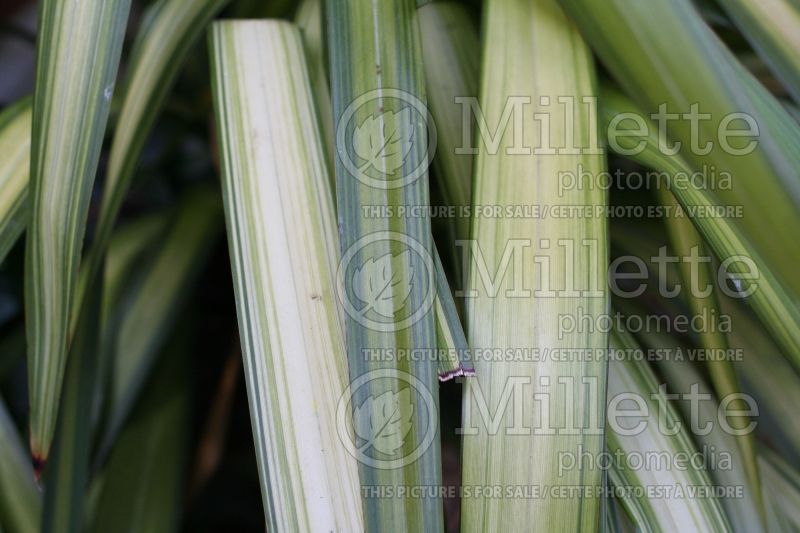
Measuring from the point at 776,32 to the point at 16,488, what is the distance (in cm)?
52

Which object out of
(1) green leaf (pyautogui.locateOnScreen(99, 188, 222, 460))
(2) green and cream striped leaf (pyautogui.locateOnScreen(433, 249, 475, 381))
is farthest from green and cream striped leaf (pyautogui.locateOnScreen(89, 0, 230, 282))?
(2) green and cream striped leaf (pyautogui.locateOnScreen(433, 249, 475, 381))

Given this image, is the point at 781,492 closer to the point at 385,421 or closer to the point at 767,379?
the point at 767,379

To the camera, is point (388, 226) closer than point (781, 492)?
Yes

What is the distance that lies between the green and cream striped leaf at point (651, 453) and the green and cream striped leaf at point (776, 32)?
0.57 feet

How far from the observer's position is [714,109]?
10.2 inches

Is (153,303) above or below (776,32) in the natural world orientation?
below

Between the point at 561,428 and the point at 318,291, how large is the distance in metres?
0.14

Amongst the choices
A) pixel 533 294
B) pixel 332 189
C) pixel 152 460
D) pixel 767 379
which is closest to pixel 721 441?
pixel 767 379

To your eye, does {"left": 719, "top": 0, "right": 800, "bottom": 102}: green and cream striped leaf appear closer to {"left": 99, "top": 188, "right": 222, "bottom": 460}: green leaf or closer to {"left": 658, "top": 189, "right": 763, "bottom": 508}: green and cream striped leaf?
{"left": 658, "top": 189, "right": 763, "bottom": 508}: green and cream striped leaf

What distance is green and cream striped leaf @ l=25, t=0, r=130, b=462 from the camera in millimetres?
318

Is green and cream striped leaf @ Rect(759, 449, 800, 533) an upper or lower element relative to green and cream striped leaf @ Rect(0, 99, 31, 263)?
lower

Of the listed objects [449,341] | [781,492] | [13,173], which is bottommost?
[781,492]

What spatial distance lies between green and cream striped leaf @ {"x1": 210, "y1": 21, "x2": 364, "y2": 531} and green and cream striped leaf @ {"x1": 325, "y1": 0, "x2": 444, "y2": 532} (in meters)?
0.03

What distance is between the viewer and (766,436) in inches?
19.1
